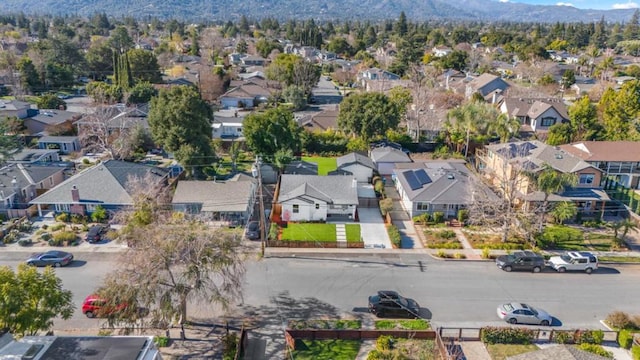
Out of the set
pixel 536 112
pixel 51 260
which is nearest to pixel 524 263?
pixel 51 260

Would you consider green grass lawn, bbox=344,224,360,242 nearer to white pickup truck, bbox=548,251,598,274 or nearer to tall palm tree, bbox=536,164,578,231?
white pickup truck, bbox=548,251,598,274

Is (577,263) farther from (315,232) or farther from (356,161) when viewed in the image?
(356,161)

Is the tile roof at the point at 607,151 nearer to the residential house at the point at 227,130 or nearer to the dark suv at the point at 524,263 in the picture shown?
the dark suv at the point at 524,263

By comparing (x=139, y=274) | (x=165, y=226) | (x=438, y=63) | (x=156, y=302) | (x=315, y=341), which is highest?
(x=438, y=63)

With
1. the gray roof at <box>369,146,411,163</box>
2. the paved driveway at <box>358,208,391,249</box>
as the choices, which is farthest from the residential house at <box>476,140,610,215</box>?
the paved driveway at <box>358,208,391,249</box>

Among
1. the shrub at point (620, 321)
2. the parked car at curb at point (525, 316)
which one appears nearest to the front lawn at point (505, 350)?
the parked car at curb at point (525, 316)

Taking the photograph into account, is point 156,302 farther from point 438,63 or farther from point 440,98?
point 438,63

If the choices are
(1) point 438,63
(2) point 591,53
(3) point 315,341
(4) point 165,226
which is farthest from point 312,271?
(2) point 591,53
